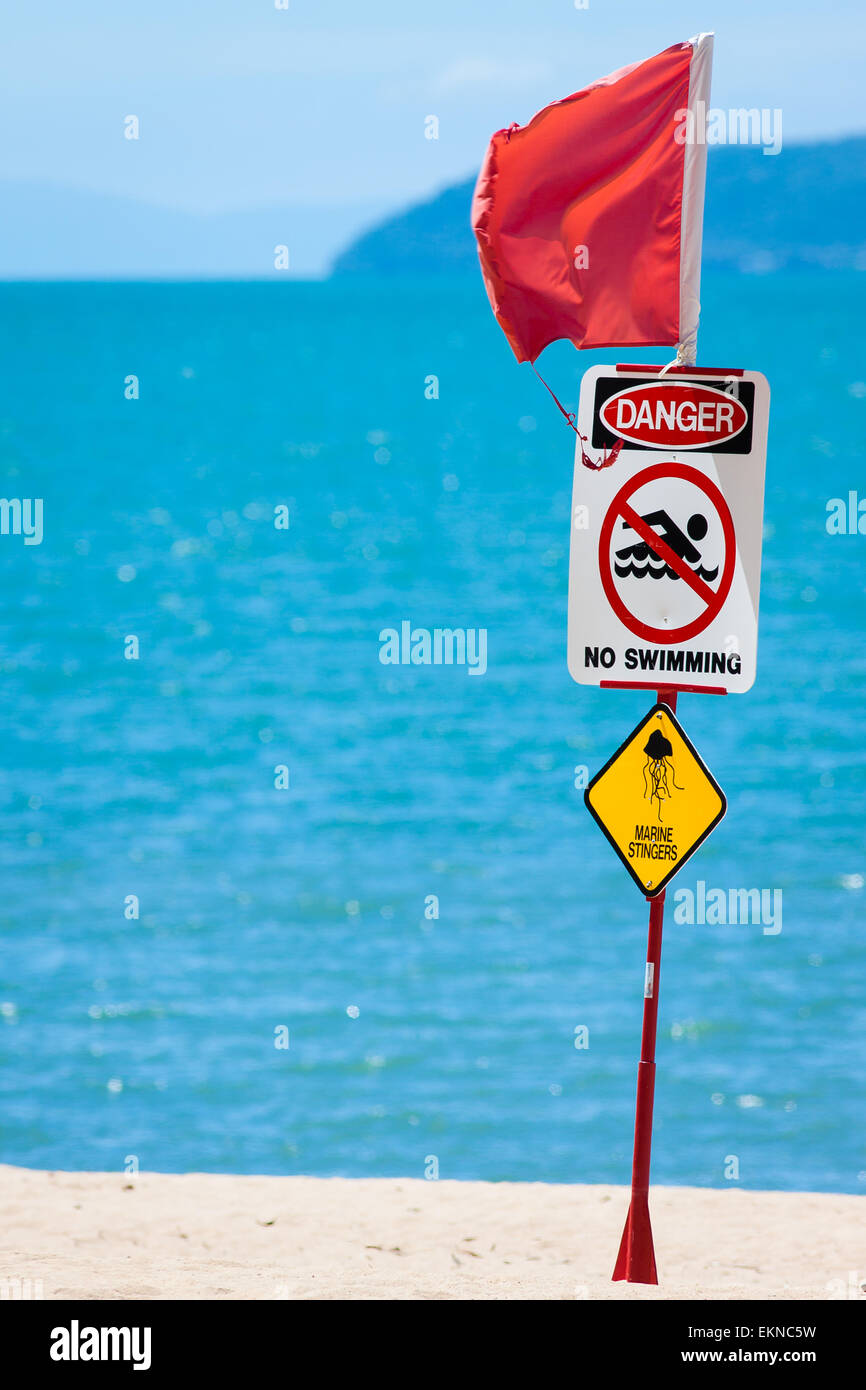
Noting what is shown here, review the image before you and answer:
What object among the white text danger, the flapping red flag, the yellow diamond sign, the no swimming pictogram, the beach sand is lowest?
the beach sand

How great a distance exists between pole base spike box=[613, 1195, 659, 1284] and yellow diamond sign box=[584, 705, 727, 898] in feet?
4.57

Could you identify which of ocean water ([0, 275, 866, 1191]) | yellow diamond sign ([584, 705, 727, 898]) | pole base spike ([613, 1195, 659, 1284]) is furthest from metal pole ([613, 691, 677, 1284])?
ocean water ([0, 275, 866, 1191])

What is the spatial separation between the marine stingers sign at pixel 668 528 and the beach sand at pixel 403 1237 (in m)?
2.66

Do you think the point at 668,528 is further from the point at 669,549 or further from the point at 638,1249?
the point at 638,1249

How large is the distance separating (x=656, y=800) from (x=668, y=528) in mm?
1172

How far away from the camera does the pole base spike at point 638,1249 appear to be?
7.15m

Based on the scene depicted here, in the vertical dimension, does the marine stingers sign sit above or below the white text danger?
below

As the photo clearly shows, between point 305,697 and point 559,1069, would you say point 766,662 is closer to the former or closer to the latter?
point 305,697

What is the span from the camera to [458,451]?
3474 inches

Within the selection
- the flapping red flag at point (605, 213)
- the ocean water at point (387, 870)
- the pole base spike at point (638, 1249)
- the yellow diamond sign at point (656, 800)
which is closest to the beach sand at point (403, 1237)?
the pole base spike at point (638, 1249)

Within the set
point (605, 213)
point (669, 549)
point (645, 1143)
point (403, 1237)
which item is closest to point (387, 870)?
point (403, 1237)

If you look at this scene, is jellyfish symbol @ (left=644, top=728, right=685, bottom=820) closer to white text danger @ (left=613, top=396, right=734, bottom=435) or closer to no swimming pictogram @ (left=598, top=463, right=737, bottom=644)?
no swimming pictogram @ (left=598, top=463, right=737, bottom=644)

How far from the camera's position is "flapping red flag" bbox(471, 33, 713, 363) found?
23.3 ft

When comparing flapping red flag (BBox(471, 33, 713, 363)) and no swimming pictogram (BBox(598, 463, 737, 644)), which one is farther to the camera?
flapping red flag (BBox(471, 33, 713, 363))
